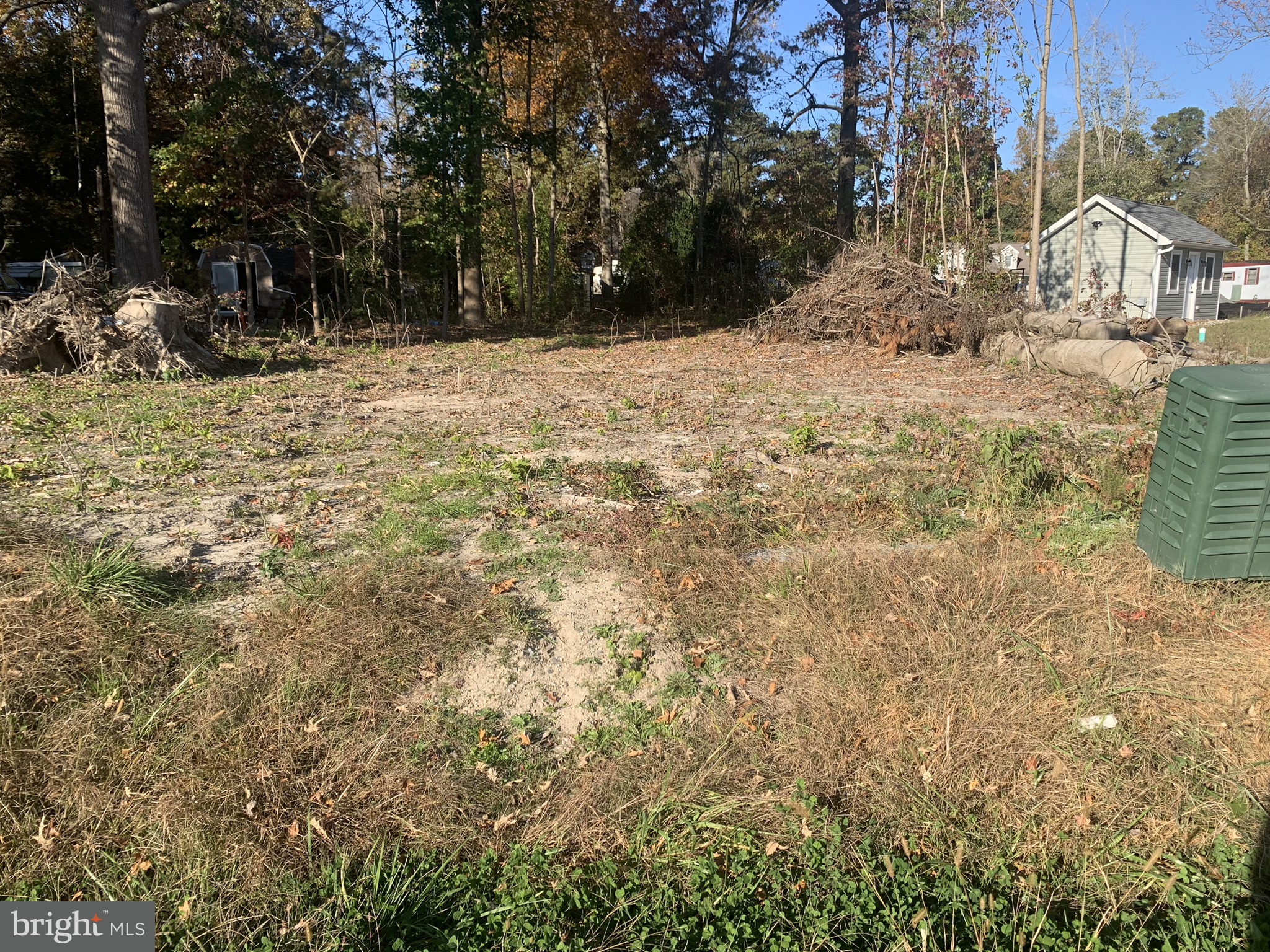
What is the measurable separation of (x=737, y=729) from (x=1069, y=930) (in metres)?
1.36

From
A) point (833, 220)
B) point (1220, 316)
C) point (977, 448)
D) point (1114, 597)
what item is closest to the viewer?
point (1114, 597)

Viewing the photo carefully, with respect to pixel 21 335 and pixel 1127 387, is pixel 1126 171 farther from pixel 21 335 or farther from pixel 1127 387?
pixel 21 335

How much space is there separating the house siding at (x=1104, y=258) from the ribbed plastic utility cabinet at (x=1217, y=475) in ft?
75.3

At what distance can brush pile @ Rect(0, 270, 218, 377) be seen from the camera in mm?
10219

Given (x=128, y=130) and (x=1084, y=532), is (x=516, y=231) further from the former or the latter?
(x=1084, y=532)

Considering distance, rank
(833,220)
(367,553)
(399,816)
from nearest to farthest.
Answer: (399,816), (367,553), (833,220)

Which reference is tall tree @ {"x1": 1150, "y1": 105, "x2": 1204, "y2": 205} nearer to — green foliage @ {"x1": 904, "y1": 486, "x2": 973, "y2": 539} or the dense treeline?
the dense treeline

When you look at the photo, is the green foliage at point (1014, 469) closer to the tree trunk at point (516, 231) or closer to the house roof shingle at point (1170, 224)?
the tree trunk at point (516, 231)

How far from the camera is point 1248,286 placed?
35.4 metres

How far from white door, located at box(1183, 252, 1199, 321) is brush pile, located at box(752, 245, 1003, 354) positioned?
16.3m

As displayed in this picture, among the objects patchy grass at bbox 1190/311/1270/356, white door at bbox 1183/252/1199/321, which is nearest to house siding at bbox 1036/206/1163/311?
white door at bbox 1183/252/1199/321

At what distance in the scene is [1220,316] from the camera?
30.2 metres

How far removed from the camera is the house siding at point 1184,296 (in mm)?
25422

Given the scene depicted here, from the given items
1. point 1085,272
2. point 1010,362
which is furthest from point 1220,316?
point 1010,362
